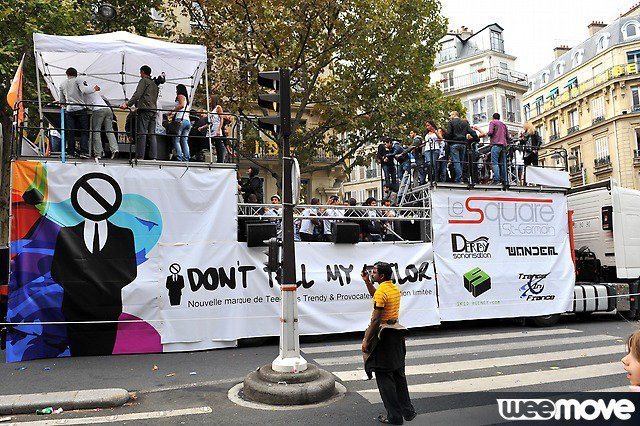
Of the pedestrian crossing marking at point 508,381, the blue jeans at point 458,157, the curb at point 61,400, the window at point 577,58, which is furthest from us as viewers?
the window at point 577,58

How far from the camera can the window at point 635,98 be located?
47.3 m

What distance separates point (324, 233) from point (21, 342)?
6.39m

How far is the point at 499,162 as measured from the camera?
13383mm

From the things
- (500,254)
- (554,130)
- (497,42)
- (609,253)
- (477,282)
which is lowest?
(477,282)

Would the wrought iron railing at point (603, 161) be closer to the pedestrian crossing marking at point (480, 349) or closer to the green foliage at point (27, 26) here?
the pedestrian crossing marking at point (480, 349)

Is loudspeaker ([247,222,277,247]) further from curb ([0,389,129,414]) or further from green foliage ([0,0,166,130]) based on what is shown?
green foliage ([0,0,166,130])

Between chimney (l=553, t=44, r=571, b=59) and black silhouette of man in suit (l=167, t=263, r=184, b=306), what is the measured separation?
6342 cm

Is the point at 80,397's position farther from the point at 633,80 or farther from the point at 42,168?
the point at 633,80

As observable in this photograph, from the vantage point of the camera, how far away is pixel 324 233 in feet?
39.0

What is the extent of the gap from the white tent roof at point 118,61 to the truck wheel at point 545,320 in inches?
411

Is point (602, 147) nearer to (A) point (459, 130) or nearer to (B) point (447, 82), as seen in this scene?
(B) point (447, 82)

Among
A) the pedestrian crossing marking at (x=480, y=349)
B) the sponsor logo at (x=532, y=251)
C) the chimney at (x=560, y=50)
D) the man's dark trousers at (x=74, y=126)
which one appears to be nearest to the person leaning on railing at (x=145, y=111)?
the man's dark trousers at (x=74, y=126)

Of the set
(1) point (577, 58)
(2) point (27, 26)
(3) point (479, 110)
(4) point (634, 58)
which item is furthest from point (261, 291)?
(1) point (577, 58)

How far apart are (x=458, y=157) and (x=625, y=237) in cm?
537
